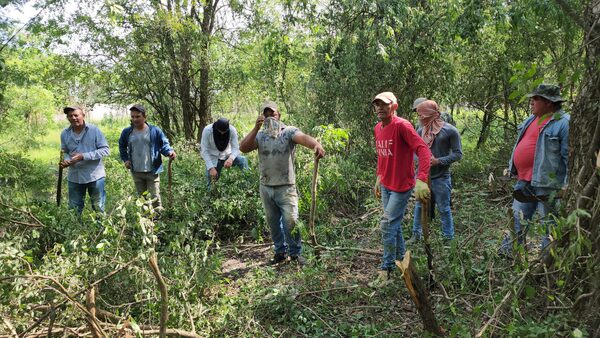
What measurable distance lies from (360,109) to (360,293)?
521 centimetres

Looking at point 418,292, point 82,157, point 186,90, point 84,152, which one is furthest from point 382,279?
point 186,90

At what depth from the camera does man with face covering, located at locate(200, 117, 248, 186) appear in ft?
21.1

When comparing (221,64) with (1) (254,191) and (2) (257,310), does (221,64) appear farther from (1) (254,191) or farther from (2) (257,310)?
(2) (257,310)

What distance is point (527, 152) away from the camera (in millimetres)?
3846

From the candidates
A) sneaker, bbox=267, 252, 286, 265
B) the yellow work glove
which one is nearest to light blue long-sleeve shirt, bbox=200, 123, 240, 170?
sneaker, bbox=267, 252, 286, 265

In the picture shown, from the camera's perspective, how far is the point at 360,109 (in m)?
8.52

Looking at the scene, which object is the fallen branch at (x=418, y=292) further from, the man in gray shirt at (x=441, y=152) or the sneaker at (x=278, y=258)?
the sneaker at (x=278, y=258)

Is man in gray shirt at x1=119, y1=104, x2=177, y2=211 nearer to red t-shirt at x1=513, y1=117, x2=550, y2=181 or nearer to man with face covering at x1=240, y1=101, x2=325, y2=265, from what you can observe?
man with face covering at x1=240, y1=101, x2=325, y2=265

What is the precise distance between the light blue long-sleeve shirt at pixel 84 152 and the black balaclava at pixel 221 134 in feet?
5.16

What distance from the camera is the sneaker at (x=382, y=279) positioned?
3913 mm

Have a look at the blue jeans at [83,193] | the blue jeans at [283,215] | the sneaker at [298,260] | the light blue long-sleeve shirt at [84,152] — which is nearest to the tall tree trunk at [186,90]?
the light blue long-sleeve shirt at [84,152]

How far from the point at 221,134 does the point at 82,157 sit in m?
1.93

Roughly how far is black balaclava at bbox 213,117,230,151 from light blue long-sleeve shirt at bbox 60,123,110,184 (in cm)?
157

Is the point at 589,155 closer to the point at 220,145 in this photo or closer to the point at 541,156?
the point at 541,156
